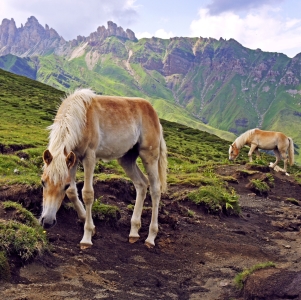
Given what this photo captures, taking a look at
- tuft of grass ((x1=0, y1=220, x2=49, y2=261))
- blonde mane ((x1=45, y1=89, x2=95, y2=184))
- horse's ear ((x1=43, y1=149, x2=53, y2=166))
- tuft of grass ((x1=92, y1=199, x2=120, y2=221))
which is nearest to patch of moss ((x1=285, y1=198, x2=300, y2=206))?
tuft of grass ((x1=92, y1=199, x2=120, y2=221))

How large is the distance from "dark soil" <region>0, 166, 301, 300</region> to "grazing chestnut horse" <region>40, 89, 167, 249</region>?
56 cm

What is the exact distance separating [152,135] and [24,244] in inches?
176

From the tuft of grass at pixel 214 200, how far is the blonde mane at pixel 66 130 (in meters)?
7.06

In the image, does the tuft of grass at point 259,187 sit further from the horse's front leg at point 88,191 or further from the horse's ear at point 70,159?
the horse's ear at point 70,159

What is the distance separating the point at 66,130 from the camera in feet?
25.0

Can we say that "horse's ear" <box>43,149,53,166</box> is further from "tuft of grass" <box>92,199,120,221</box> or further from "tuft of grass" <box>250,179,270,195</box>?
"tuft of grass" <box>250,179,270,195</box>

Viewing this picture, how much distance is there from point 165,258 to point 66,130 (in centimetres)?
385

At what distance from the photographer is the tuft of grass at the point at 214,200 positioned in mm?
13845

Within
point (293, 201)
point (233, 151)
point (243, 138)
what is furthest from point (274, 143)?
point (293, 201)

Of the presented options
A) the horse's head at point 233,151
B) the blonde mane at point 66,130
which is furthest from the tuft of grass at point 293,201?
the blonde mane at point 66,130

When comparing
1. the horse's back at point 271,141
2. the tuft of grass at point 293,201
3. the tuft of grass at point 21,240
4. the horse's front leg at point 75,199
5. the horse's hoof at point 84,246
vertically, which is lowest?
the tuft of grass at point 293,201

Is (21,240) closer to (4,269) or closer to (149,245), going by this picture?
(4,269)

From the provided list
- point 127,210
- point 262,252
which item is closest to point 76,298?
point 127,210

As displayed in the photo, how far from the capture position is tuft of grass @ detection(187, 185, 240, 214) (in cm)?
1385
